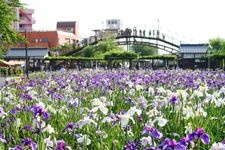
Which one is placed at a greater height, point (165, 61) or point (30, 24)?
point (30, 24)

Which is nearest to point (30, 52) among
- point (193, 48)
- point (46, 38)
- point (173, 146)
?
point (46, 38)

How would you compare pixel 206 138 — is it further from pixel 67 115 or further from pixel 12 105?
pixel 12 105

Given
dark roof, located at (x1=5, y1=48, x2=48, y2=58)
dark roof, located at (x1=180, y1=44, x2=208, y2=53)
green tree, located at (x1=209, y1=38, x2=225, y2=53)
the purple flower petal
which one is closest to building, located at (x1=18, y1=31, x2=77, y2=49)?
dark roof, located at (x1=5, y1=48, x2=48, y2=58)

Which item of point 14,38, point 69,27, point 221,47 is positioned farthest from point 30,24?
point 14,38

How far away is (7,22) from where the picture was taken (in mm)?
13805

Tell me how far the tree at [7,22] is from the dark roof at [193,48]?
47.2 m

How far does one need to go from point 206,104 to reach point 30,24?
4994 inches

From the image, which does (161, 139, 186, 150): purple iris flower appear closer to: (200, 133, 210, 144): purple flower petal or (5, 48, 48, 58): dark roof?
(200, 133, 210, 144): purple flower petal

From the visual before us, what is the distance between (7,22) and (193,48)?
161ft

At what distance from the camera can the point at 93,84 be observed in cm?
1069

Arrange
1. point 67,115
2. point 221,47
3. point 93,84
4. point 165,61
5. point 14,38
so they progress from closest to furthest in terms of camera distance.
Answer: point 67,115 < point 93,84 < point 14,38 < point 165,61 < point 221,47

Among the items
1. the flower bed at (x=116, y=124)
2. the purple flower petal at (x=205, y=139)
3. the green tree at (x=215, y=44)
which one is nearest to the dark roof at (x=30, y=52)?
the green tree at (x=215, y=44)

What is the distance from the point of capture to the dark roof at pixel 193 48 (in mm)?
60812

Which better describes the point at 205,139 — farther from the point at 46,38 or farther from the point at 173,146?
the point at 46,38
